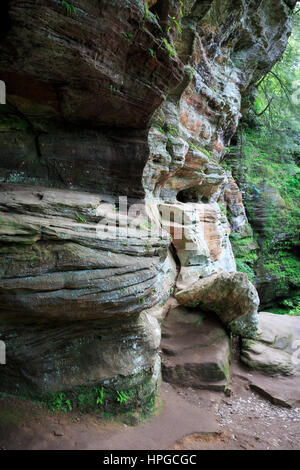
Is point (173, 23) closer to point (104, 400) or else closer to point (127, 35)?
point (127, 35)

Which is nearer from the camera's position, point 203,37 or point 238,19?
point 203,37

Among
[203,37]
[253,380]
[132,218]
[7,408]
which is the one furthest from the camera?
[203,37]

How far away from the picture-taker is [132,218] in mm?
5246

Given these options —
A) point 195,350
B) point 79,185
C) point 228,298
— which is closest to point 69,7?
point 79,185

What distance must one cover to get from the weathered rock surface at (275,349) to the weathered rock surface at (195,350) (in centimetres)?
90

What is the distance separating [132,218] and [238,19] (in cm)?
981

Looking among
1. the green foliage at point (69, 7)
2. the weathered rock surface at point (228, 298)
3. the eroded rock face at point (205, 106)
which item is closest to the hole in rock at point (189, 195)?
the eroded rock face at point (205, 106)

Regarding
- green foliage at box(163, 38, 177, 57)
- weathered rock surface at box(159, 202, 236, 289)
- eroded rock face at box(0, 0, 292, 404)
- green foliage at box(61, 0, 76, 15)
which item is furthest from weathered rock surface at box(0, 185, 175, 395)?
weathered rock surface at box(159, 202, 236, 289)

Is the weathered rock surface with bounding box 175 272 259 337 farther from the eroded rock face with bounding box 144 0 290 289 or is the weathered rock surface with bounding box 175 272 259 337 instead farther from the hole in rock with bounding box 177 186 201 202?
the hole in rock with bounding box 177 186 201 202

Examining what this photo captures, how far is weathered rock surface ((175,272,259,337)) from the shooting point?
22.4ft

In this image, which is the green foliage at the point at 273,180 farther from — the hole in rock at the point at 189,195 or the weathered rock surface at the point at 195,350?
the weathered rock surface at the point at 195,350

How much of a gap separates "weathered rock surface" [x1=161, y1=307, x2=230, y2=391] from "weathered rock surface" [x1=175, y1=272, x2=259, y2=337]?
1.07ft
